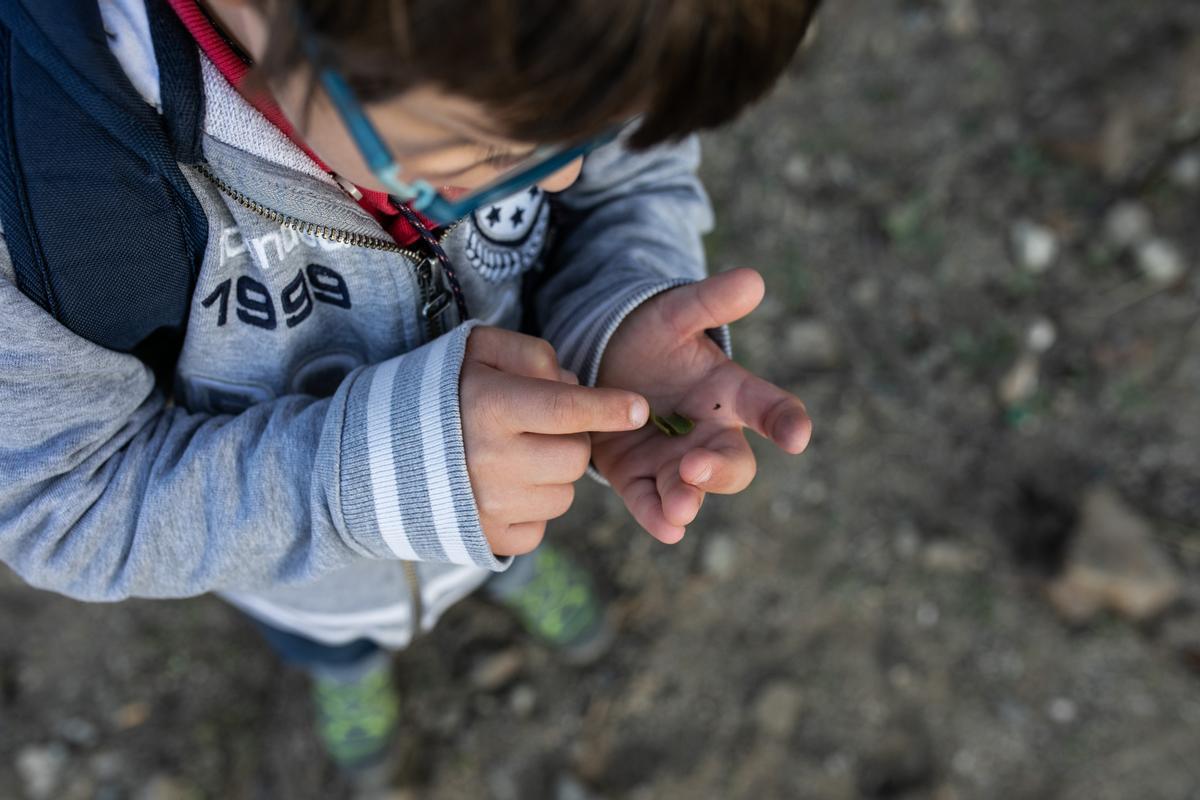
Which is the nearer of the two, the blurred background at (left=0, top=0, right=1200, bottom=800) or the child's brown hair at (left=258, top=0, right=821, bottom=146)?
the child's brown hair at (left=258, top=0, right=821, bottom=146)

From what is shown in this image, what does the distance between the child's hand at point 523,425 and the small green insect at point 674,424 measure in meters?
0.10

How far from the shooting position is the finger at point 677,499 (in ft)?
3.30

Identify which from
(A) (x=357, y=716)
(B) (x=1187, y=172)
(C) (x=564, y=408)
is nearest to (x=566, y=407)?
(C) (x=564, y=408)

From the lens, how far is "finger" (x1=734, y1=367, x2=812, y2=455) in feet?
3.32

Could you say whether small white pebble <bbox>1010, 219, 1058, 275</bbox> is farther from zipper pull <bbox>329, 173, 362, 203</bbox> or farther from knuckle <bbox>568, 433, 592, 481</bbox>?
zipper pull <bbox>329, 173, 362, 203</bbox>

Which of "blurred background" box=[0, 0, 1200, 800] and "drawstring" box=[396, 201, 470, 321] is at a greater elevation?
"drawstring" box=[396, 201, 470, 321]

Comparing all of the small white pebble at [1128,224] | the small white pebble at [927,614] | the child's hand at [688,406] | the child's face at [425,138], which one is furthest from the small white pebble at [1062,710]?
the child's face at [425,138]

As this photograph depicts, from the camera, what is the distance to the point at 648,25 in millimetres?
686

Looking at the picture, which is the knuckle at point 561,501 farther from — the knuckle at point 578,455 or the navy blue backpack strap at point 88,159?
the navy blue backpack strap at point 88,159

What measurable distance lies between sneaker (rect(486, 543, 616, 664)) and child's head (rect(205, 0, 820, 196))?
1.17 m

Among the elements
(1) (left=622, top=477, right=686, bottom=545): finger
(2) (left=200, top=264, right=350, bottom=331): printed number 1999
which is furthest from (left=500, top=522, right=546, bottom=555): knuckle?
(2) (left=200, top=264, right=350, bottom=331): printed number 1999

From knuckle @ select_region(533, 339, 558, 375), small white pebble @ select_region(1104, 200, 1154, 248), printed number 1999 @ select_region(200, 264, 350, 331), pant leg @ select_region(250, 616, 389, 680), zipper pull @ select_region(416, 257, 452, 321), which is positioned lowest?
small white pebble @ select_region(1104, 200, 1154, 248)

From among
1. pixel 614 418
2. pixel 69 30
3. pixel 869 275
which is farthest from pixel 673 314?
pixel 869 275

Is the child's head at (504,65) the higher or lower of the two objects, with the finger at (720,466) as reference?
higher
